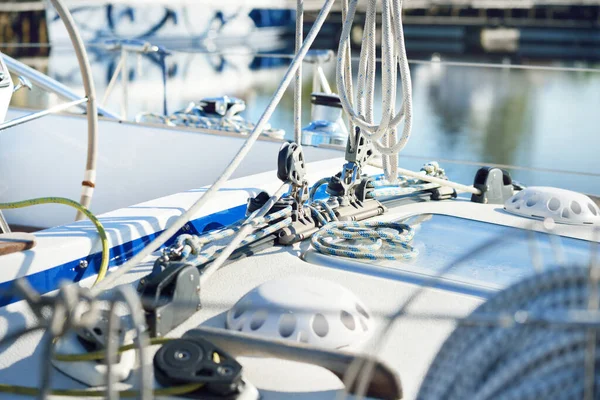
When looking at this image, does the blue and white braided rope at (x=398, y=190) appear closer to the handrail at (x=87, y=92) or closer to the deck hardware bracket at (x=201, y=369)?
the handrail at (x=87, y=92)

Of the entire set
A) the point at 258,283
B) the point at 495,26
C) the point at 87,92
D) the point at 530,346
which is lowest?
the point at 258,283

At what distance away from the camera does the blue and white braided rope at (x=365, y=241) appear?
1.63 m

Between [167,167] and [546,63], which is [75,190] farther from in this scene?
[546,63]

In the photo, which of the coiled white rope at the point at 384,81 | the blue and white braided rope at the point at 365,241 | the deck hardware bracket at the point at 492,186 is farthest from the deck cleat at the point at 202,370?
the deck hardware bracket at the point at 492,186

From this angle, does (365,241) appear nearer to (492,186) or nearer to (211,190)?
(211,190)

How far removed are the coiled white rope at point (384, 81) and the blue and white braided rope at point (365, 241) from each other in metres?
0.19

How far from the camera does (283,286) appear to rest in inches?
48.5

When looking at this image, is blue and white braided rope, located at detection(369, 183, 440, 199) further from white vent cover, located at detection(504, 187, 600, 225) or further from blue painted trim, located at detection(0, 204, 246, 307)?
blue painted trim, located at detection(0, 204, 246, 307)

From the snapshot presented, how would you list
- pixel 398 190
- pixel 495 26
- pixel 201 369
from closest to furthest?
pixel 201 369 < pixel 398 190 < pixel 495 26

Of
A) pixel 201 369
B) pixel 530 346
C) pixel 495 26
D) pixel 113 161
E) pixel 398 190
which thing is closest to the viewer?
pixel 530 346

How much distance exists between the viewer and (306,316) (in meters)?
1.20

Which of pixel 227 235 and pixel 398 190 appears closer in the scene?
pixel 227 235

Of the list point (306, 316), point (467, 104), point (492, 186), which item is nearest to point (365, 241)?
point (306, 316)

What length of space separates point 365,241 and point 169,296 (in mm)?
609
